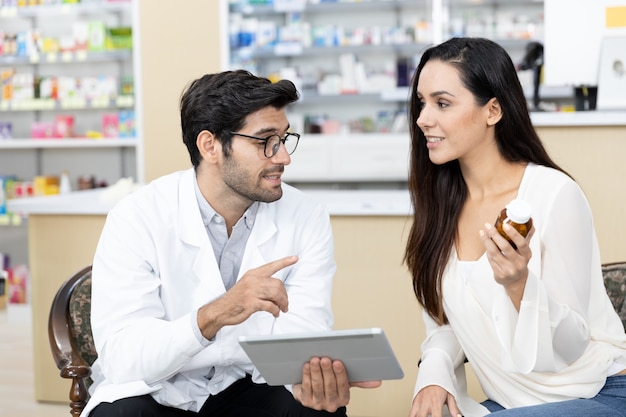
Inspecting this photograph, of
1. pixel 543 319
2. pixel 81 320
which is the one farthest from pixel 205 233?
pixel 543 319

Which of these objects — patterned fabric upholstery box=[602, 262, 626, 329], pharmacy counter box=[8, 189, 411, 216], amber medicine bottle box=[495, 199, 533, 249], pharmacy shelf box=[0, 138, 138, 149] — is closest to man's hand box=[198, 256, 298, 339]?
amber medicine bottle box=[495, 199, 533, 249]

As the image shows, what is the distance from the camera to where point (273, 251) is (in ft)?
6.66

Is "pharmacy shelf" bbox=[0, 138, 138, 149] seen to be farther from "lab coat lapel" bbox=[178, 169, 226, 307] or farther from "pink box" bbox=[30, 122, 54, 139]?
"lab coat lapel" bbox=[178, 169, 226, 307]

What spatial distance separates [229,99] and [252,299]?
550 millimetres

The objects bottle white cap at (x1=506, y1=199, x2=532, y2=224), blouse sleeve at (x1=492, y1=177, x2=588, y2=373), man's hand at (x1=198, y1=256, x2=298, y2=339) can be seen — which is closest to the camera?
bottle white cap at (x1=506, y1=199, x2=532, y2=224)

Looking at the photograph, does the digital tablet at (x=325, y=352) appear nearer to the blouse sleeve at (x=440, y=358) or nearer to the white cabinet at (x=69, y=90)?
the blouse sleeve at (x=440, y=358)

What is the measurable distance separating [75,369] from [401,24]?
4.73 m

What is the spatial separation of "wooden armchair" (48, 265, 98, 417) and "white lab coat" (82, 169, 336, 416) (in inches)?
3.1

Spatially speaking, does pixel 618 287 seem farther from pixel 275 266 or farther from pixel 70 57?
pixel 70 57

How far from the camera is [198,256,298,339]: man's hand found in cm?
166

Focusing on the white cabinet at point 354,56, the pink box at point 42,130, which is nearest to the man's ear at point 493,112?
the white cabinet at point 354,56

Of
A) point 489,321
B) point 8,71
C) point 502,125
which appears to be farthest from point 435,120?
point 8,71

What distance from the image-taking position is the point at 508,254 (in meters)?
1.42

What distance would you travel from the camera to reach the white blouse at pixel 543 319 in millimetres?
1574
